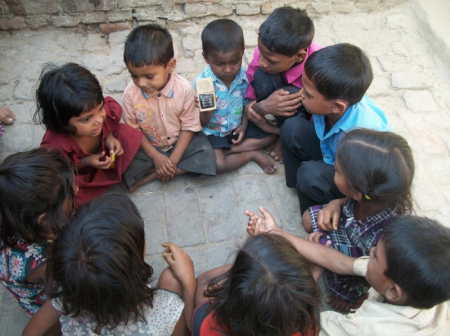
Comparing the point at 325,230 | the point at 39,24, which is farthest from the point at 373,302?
the point at 39,24

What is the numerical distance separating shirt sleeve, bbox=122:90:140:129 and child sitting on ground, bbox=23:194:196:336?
1036 millimetres

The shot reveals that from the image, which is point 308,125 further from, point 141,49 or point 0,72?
point 0,72

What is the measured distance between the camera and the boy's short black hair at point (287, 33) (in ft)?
8.22

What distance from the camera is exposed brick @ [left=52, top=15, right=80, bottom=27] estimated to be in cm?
386

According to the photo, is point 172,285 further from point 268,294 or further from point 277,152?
point 277,152

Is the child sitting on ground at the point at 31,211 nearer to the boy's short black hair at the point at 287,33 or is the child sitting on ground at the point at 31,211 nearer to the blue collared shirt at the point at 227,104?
the blue collared shirt at the point at 227,104

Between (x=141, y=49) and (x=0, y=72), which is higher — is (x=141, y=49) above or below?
above

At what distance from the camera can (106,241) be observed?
4.89 ft

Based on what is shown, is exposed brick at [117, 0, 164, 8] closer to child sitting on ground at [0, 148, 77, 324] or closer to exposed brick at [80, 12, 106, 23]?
exposed brick at [80, 12, 106, 23]

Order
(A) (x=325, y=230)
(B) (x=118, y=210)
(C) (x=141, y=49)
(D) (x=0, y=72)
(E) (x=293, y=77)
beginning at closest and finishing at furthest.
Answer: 1. (B) (x=118, y=210)
2. (A) (x=325, y=230)
3. (C) (x=141, y=49)
4. (E) (x=293, y=77)
5. (D) (x=0, y=72)

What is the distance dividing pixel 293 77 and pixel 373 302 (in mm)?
1618

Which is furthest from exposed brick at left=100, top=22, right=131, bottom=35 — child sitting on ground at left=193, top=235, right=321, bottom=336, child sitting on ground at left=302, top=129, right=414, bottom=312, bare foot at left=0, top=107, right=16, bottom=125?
child sitting on ground at left=193, top=235, right=321, bottom=336

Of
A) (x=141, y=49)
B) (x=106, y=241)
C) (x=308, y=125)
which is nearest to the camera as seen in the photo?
(x=106, y=241)

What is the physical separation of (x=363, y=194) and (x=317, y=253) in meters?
0.41
